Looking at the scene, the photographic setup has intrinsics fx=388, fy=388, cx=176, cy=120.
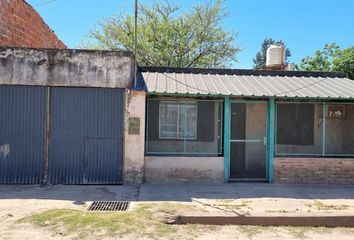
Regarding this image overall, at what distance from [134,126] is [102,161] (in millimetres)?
1218

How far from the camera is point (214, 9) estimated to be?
2592cm

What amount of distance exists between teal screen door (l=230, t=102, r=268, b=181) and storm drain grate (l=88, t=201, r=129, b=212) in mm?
4440

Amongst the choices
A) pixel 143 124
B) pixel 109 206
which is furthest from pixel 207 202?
pixel 143 124

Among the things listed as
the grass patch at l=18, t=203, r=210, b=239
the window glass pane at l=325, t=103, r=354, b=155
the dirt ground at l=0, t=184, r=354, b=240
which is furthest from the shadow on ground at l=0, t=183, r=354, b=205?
the window glass pane at l=325, t=103, r=354, b=155

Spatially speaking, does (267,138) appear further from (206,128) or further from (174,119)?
(174,119)

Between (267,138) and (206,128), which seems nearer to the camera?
(267,138)

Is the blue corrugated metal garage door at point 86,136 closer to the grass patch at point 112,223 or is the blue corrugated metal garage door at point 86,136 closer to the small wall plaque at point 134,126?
the small wall plaque at point 134,126

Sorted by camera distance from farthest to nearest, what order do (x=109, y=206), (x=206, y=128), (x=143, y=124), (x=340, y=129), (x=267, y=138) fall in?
(x=340, y=129) < (x=206, y=128) < (x=267, y=138) < (x=143, y=124) < (x=109, y=206)

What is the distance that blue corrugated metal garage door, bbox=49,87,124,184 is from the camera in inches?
388

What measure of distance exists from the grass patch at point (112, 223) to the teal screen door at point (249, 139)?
4.41 m

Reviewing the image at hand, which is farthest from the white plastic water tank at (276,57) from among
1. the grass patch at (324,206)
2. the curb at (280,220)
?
the curb at (280,220)

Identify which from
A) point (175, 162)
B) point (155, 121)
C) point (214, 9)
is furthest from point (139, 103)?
point (214, 9)

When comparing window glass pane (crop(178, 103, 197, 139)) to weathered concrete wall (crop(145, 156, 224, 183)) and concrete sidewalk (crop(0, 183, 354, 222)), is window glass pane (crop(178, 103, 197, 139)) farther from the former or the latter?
concrete sidewalk (crop(0, 183, 354, 222))

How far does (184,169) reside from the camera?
1034 centimetres
